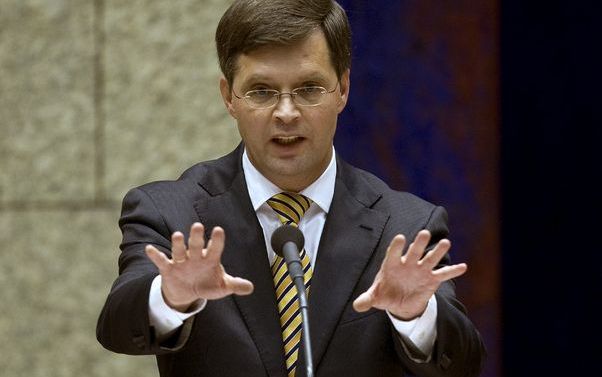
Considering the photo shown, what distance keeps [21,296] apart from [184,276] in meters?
2.25

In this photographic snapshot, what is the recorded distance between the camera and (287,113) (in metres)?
3.12

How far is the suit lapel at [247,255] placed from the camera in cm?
303

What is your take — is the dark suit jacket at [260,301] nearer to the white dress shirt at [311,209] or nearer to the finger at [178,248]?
the white dress shirt at [311,209]

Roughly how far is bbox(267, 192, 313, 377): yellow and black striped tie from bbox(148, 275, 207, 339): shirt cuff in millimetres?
343

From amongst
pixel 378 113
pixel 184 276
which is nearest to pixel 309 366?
pixel 184 276

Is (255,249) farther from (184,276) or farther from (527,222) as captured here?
(527,222)

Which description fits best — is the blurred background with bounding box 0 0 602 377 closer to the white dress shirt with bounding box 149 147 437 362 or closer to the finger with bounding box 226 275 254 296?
the white dress shirt with bounding box 149 147 437 362

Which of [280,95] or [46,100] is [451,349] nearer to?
[280,95]

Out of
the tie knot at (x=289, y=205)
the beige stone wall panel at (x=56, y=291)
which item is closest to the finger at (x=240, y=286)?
the tie knot at (x=289, y=205)

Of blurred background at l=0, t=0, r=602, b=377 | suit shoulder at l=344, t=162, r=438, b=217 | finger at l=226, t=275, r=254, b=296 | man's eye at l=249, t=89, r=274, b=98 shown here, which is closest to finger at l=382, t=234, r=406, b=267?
finger at l=226, t=275, r=254, b=296

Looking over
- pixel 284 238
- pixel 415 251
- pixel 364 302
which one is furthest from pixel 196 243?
pixel 415 251

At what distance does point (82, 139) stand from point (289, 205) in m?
1.67

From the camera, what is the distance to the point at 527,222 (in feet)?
14.8

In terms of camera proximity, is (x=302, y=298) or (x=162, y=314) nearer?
(x=302, y=298)
